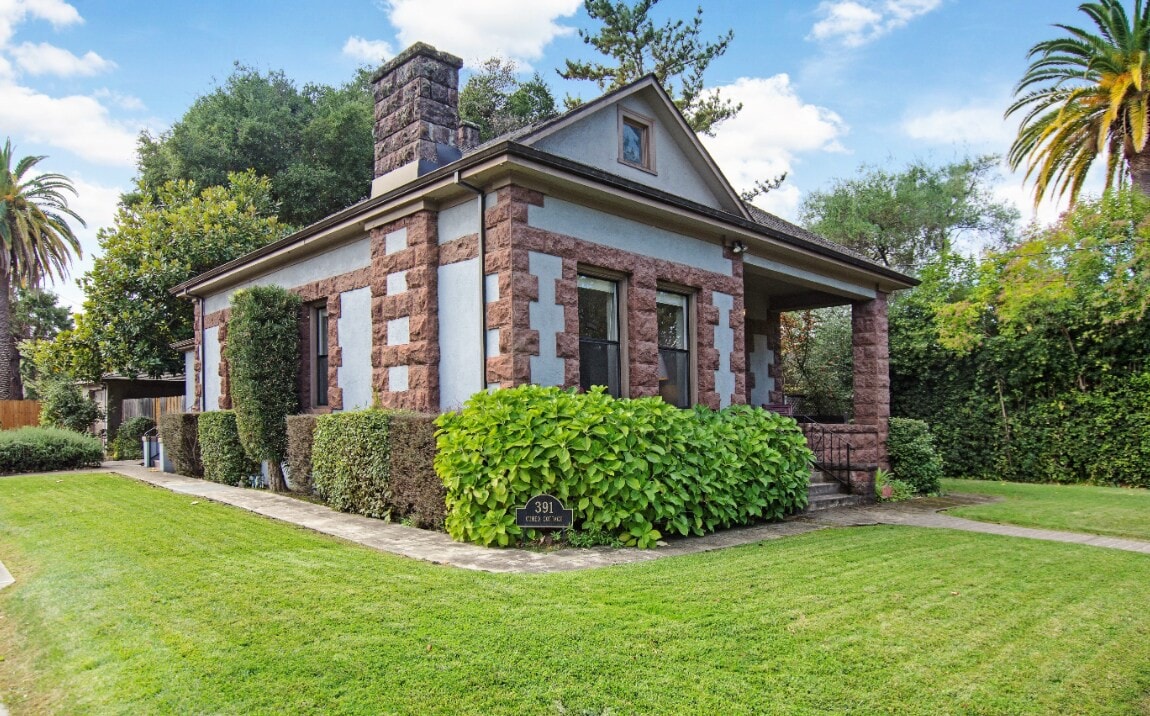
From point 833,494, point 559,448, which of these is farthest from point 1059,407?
point 559,448

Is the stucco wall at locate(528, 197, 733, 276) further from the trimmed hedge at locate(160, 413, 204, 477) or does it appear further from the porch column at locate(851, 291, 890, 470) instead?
the trimmed hedge at locate(160, 413, 204, 477)

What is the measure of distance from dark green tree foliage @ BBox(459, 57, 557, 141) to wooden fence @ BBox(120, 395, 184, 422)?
50.2ft

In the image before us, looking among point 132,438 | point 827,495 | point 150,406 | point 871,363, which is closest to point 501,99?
point 150,406

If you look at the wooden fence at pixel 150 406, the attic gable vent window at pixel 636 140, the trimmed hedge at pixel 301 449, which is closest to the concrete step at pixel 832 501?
the attic gable vent window at pixel 636 140

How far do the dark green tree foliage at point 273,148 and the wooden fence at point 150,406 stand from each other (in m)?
10.2

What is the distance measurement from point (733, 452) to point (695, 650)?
14.8ft

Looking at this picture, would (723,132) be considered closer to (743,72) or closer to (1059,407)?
(743,72)

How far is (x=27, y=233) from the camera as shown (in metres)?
24.8

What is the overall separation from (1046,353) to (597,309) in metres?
9.95

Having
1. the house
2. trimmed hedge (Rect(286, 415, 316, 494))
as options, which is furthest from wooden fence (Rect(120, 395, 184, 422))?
trimmed hedge (Rect(286, 415, 316, 494))

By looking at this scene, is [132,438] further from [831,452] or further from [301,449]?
[831,452]

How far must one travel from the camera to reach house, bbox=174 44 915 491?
314 inches

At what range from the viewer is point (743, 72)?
24.1 meters

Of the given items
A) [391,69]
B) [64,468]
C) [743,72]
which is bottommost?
[64,468]
